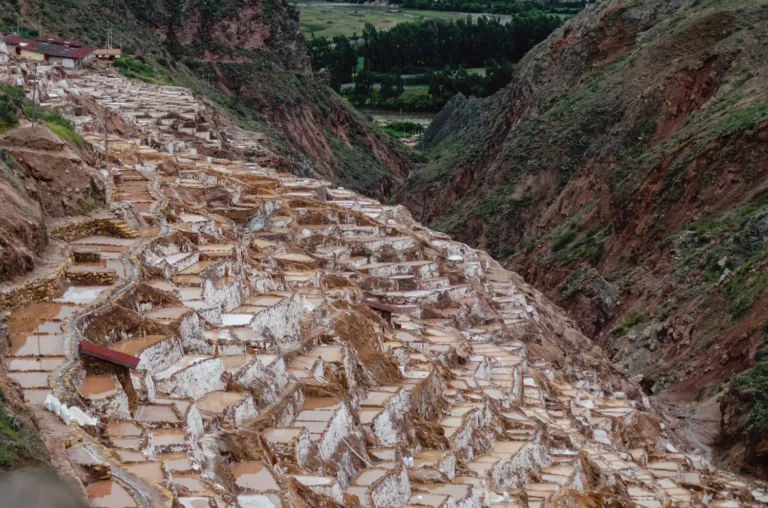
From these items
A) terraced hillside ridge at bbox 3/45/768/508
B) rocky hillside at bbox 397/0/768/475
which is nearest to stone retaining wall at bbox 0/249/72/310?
terraced hillside ridge at bbox 3/45/768/508

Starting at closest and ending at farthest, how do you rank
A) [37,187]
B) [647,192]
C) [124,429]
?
[124,429] → [37,187] → [647,192]

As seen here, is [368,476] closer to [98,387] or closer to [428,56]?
[98,387]

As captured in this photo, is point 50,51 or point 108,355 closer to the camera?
point 108,355

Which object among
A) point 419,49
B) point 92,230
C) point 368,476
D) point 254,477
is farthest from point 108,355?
point 419,49

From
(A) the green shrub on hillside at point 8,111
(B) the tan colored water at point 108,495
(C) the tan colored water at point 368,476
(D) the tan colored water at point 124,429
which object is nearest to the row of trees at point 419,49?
(A) the green shrub on hillside at point 8,111

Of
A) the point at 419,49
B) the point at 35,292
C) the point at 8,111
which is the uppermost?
the point at 8,111

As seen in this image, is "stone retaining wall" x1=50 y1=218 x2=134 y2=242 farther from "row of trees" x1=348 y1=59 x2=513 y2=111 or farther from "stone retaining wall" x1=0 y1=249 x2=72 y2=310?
"row of trees" x1=348 y1=59 x2=513 y2=111
